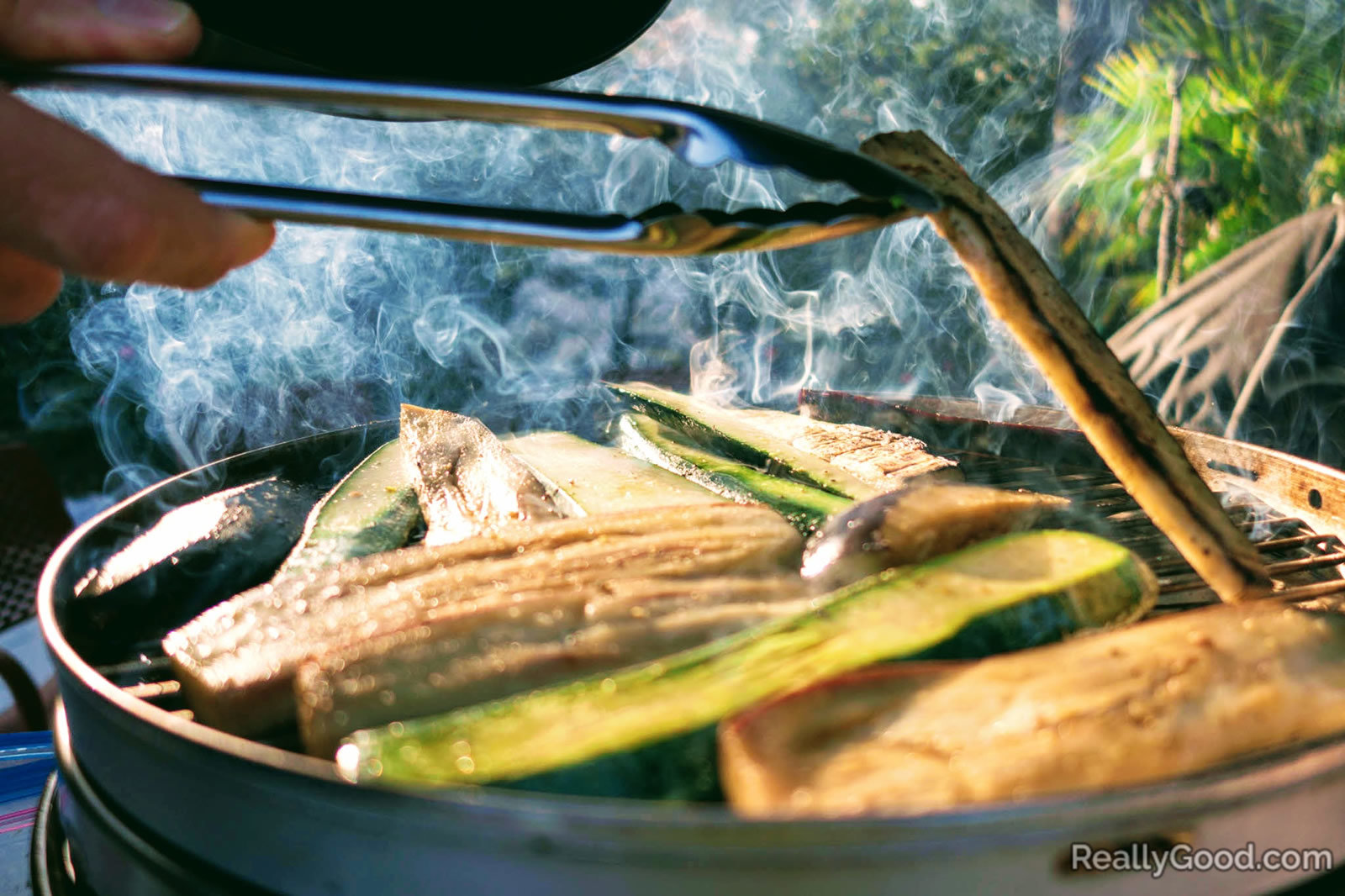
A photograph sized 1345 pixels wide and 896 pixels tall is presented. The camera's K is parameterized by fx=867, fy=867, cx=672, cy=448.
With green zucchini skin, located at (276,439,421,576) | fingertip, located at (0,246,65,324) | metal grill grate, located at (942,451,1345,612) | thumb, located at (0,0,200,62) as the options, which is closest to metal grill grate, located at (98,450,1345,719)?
metal grill grate, located at (942,451,1345,612)

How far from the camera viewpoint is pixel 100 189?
1120 mm

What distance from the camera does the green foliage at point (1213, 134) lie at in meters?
7.92

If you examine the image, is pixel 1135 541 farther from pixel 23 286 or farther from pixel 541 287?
pixel 541 287

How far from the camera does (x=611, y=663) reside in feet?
4.53

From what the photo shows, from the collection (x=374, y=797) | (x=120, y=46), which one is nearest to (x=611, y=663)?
(x=374, y=797)

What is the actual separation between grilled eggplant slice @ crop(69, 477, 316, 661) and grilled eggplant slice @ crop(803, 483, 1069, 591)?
4.18 feet

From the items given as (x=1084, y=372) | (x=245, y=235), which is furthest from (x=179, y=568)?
(x=1084, y=372)

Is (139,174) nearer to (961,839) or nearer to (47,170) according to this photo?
(47,170)

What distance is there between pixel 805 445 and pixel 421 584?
4.57 feet

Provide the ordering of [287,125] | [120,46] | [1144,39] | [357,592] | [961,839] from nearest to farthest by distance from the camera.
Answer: [961,839] → [120,46] → [357,592] → [287,125] → [1144,39]

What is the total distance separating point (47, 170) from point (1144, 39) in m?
10.4

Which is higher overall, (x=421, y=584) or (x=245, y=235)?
(x=245, y=235)

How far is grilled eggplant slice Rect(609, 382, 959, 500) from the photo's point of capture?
Answer: 2.36 m

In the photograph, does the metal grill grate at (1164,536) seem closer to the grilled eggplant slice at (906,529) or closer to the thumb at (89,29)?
the grilled eggplant slice at (906,529)
